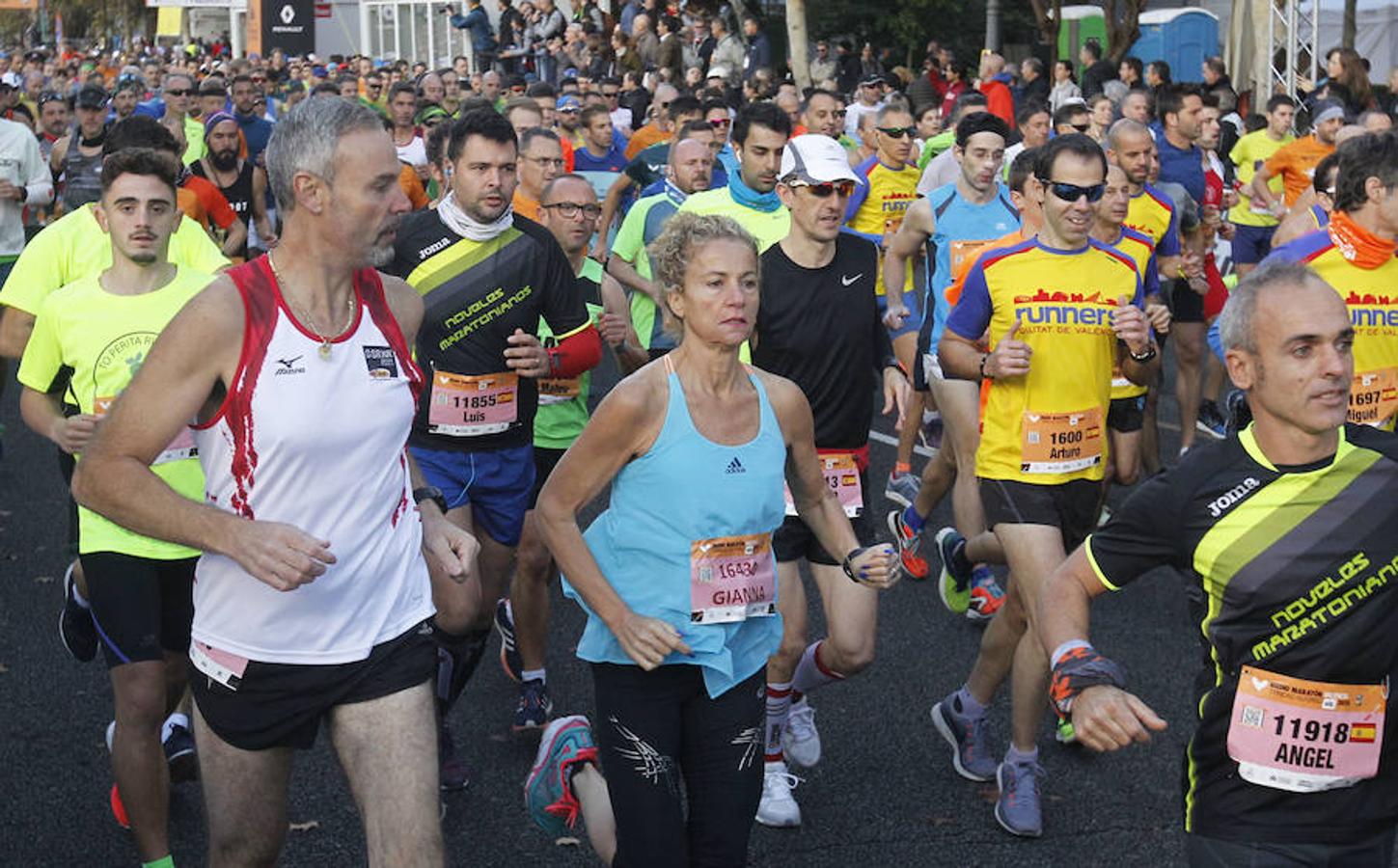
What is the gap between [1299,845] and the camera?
12.2ft

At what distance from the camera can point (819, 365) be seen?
6.20 metres

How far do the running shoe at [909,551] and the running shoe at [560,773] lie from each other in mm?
3810

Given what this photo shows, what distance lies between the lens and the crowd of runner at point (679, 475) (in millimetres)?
3717

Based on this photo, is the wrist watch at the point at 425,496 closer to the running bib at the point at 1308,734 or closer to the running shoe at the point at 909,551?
the running bib at the point at 1308,734

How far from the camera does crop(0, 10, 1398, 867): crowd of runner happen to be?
3717 millimetres

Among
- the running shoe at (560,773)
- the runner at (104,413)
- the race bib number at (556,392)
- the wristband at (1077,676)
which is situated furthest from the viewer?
the race bib number at (556,392)

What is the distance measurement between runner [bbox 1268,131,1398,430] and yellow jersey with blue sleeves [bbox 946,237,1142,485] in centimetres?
61

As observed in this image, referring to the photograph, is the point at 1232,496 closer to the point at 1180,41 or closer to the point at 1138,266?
the point at 1138,266

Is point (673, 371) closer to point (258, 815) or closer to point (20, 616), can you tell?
point (258, 815)

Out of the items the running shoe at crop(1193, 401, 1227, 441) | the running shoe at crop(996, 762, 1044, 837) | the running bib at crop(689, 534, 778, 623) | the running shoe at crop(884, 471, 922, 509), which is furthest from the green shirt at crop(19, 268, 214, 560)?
the running shoe at crop(1193, 401, 1227, 441)

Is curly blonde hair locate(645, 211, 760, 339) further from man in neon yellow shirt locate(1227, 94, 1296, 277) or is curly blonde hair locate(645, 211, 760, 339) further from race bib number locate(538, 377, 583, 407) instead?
man in neon yellow shirt locate(1227, 94, 1296, 277)

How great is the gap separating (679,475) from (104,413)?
5.25ft

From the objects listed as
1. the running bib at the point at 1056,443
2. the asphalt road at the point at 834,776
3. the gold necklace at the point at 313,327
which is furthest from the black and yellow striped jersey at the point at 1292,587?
the running bib at the point at 1056,443

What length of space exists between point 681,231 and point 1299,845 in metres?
2.02
